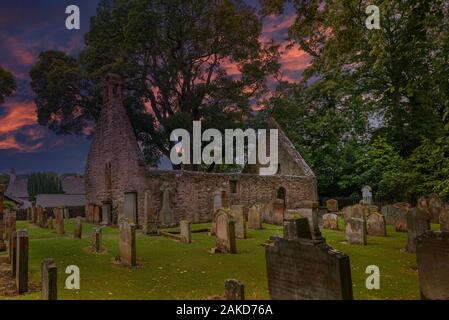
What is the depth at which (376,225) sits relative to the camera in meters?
13.9

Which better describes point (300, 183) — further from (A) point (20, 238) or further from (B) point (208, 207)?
(A) point (20, 238)

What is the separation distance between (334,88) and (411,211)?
20.5 m

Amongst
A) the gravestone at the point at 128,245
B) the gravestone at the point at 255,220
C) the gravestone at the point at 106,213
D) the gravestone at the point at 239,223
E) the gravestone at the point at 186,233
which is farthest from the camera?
the gravestone at the point at 106,213

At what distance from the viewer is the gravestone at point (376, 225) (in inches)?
537

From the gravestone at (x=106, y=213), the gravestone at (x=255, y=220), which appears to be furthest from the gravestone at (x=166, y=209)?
the gravestone at (x=255, y=220)

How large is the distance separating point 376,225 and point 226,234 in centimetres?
682

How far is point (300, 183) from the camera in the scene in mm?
25609

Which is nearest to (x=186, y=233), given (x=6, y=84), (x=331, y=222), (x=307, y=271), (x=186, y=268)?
(x=186, y=268)

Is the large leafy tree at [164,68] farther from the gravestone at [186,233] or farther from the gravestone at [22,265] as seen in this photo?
the gravestone at [22,265]

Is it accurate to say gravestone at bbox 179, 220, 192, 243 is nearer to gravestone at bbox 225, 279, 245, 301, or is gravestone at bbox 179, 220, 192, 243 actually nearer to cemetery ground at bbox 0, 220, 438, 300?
cemetery ground at bbox 0, 220, 438, 300

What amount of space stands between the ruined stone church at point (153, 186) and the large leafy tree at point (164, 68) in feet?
15.5

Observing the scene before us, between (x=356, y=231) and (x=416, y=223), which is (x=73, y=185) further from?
(x=416, y=223)

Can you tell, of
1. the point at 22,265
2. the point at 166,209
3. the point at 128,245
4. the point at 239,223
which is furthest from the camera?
the point at 166,209
